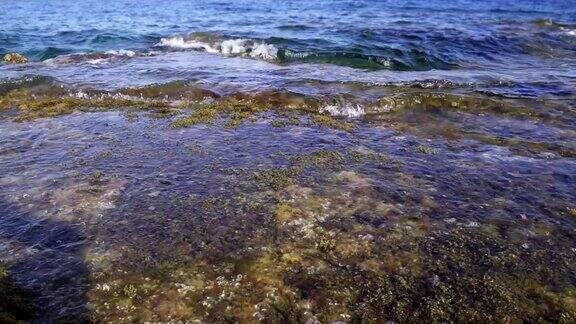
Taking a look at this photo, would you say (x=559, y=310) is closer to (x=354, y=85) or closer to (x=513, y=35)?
(x=354, y=85)

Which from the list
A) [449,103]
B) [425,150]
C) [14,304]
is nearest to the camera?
[14,304]

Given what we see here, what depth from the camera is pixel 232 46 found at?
2358 centimetres

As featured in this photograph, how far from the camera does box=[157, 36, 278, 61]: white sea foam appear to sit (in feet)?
72.8

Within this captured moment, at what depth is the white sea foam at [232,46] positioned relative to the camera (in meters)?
22.2

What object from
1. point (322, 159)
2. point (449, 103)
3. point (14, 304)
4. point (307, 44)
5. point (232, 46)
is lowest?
point (14, 304)

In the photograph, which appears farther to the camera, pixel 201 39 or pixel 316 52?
pixel 201 39

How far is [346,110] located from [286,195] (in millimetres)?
5686

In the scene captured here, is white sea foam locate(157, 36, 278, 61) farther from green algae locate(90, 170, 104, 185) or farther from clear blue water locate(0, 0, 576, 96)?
green algae locate(90, 170, 104, 185)

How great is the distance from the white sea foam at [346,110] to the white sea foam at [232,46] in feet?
31.8

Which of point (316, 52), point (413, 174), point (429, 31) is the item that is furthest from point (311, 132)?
point (429, 31)

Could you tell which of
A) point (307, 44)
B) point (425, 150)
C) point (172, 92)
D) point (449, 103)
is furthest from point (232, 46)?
point (425, 150)

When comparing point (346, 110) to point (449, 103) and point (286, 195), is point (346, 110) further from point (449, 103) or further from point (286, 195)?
point (286, 195)

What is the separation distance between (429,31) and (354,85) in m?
14.6

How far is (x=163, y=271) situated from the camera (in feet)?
18.5
